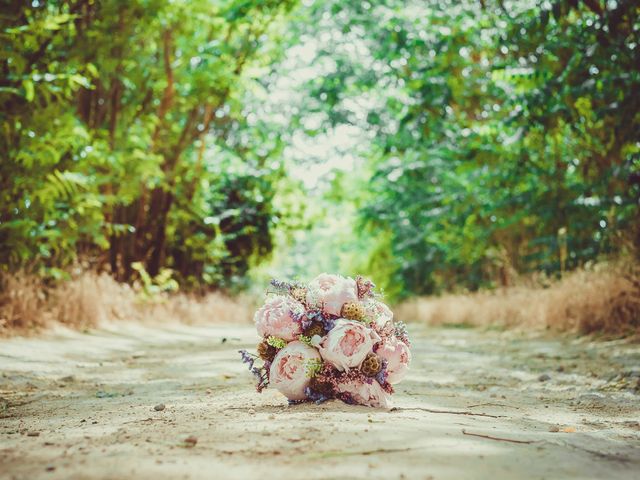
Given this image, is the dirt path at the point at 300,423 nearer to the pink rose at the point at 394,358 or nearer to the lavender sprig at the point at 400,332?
the pink rose at the point at 394,358

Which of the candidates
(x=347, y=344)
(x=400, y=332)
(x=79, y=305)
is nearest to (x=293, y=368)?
(x=347, y=344)

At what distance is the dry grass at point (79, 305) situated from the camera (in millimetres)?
6859

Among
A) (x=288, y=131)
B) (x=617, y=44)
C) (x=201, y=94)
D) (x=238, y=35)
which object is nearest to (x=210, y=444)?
(x=617, y=44)

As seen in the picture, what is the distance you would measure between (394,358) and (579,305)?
19.6ft

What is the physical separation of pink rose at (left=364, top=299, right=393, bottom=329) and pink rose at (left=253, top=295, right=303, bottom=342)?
14.1 inches

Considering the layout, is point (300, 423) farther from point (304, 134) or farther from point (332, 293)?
point (304, 134)

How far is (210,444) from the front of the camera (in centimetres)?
236

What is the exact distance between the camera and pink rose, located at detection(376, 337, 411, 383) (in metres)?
3.38

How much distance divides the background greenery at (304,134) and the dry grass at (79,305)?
1.42ft

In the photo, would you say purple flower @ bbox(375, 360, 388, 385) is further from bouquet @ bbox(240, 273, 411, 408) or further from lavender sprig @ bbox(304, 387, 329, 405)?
lavender sprig @ bbox(304, 387, 329, 405)

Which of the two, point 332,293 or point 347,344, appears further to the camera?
point 332,293

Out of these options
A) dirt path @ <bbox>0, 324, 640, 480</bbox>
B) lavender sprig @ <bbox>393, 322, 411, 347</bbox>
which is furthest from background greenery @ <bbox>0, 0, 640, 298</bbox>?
lavender sprig @ <bbox>393, 322, 411, 347</bbox>

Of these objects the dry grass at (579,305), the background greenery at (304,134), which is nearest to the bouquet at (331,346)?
the background greenery at (304,134)

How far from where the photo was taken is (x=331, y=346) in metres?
3.17
